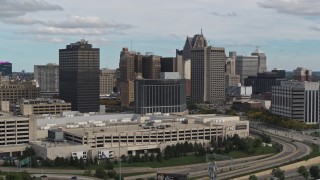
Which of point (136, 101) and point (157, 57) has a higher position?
point (157, 57)

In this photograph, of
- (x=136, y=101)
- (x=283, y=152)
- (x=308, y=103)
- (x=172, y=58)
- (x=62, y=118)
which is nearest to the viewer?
(x=283, y=152)

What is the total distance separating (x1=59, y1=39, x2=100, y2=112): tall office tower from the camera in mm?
116000

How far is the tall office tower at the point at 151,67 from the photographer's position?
555 feet

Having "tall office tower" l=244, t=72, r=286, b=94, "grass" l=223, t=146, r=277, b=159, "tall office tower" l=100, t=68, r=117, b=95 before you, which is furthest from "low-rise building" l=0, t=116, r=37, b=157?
"tall office tower" l=244, t=72, r=286, b=94

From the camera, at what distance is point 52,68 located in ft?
550

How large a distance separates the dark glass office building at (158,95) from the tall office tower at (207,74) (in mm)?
43249

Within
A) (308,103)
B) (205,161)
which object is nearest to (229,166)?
(205,161)

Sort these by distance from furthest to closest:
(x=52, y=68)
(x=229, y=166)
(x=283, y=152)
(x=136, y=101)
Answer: (x=52, y=68)
(x=136, y=101)
(x=283, y=152)
(x=229, y=166)

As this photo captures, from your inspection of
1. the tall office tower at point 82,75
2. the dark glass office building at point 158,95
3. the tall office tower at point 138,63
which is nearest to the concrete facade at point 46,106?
the tall office tower at point 82,75

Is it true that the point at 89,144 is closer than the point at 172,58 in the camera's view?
Yes

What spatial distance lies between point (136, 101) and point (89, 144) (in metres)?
44.8

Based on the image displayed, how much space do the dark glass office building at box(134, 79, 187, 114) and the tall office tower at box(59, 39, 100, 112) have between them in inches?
352

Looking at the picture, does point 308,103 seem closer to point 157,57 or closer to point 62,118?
point 62,118

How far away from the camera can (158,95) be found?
11588 centimetres
